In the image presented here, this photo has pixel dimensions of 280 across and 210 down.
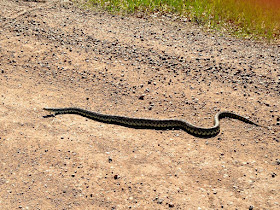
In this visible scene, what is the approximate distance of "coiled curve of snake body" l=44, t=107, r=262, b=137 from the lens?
9.12 m

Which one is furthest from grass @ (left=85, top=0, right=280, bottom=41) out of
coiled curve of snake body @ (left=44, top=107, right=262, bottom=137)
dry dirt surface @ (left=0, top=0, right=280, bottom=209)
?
coiled curve of snake body @ (left=44, top=107, right=262, bottom=137)

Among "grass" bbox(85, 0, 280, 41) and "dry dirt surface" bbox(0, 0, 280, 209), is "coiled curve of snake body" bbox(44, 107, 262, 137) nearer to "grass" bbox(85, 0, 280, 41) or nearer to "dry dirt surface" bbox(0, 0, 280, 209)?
"dry dirt surface" bbox(0, 0, 280, 209)

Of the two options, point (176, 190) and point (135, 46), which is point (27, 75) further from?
point (176, 190)

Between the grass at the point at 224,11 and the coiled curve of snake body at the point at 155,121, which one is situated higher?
the grass at the point at 224,11

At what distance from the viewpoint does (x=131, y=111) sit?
33.6ft

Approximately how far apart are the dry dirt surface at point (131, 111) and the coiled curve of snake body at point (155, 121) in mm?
213

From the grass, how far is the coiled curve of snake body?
7222mm

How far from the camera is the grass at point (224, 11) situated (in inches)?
619

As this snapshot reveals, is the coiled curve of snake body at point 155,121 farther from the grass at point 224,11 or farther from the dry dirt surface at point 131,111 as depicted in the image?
the grass at point 224,11

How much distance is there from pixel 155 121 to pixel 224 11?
1026cm

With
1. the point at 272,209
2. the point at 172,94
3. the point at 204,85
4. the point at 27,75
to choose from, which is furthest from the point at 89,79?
the point at 272,209

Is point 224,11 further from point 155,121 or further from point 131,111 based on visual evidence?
point 155,121

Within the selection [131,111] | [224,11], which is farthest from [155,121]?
[224,11]

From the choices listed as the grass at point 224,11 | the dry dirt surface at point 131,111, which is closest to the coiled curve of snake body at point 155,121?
the dry dirt surface at point 131,111
